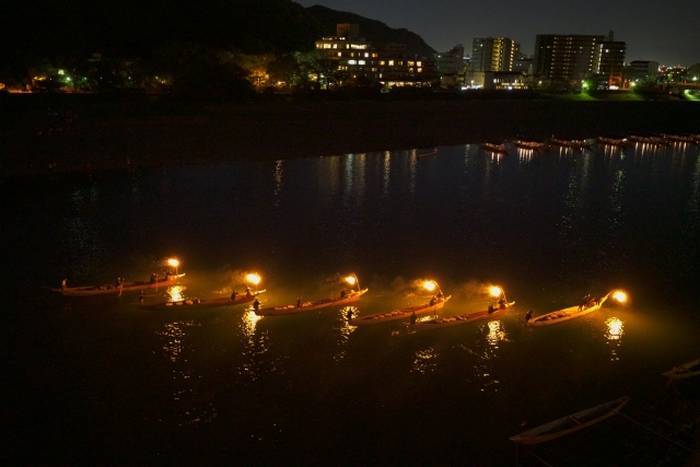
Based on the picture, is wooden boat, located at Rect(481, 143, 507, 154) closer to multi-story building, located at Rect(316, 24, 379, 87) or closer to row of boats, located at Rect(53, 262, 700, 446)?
row of boats, located at Rect(53, 262, 700, 446)

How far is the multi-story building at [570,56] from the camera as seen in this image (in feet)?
625

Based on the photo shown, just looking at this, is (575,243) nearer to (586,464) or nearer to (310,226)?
(310,226)

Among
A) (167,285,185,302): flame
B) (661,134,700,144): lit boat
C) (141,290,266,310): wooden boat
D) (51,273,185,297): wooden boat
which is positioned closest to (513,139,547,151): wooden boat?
(661,134,700,144): lit boat

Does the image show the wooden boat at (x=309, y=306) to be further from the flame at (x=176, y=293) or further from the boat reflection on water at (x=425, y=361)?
the boat reflection on water at (x=425, y=361)

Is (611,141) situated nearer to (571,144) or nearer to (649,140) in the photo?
(649,140)

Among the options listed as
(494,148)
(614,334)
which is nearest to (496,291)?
(614,334)

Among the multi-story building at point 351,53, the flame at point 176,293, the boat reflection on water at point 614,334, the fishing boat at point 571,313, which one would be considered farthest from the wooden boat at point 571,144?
the flame at point 176,293

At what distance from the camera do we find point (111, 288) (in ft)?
74.1

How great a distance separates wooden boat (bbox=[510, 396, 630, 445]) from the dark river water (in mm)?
385

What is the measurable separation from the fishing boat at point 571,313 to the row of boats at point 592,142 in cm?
4138

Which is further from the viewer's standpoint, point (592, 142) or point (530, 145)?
point (592, 142)

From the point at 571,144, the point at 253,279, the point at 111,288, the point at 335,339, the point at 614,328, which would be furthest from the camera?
the point at 571,144

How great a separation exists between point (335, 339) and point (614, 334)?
30.2ft

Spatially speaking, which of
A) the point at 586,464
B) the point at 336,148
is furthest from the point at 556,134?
the point at 586,464
